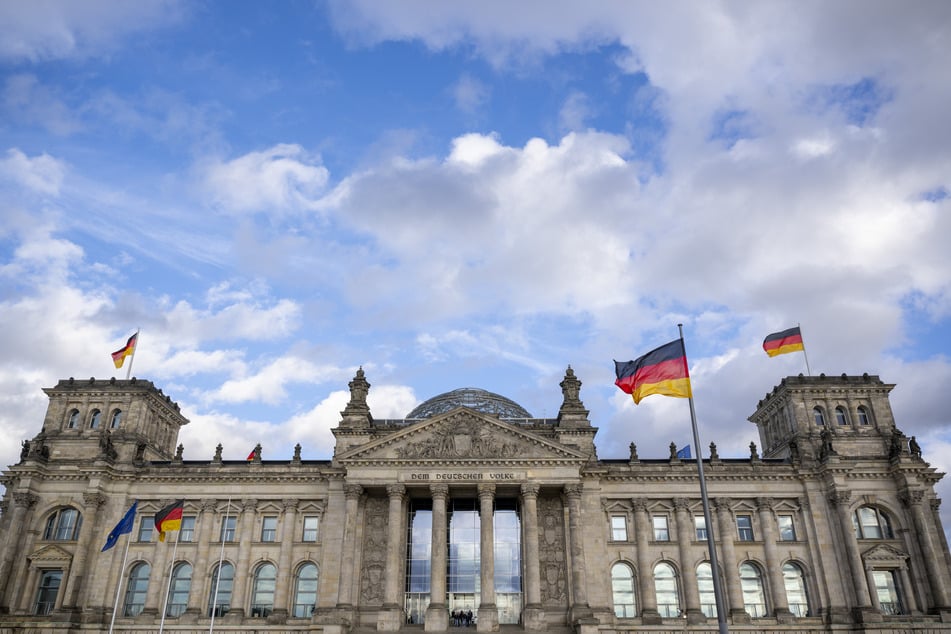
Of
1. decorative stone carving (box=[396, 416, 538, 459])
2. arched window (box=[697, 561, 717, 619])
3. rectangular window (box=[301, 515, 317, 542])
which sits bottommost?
arched window (box=[697, 561, 717, 619])

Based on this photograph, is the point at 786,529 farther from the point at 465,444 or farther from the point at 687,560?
the point at 465,444

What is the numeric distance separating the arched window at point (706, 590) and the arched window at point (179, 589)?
41.4 meters

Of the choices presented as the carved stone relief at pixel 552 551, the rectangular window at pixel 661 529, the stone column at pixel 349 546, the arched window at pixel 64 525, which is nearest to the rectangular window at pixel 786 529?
the rectangular window at pixel 661 529

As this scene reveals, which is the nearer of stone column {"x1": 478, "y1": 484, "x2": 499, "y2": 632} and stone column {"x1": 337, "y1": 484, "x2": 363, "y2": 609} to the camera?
stone column {"x1": 478, "y1": 484, "x2": 499, "y2": 632}

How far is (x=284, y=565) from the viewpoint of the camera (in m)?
57.3

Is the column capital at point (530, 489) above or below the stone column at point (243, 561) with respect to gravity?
above

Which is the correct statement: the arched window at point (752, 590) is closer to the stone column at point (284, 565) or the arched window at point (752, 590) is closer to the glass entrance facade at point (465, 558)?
the glass entrance facade at point (465, 558)

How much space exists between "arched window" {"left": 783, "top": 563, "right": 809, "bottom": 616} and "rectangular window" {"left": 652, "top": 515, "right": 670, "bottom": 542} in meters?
9.71

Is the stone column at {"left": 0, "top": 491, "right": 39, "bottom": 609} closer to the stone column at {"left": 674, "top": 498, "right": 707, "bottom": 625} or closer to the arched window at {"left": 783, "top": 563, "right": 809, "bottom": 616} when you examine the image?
the stone column at {"left": 674, "top": 498, "right": 707, "bottom": 625}

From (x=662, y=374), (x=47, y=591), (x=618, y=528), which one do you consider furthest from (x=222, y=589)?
(x=662, y=374)

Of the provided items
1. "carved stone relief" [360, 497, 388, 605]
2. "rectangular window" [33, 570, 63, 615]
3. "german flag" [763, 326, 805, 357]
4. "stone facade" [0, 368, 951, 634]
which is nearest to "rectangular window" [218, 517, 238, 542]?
"stone facade" [0, 368, 951, 634]

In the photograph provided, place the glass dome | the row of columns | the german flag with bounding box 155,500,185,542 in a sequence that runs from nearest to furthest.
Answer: the german flag with bounding box 155,500,185,542 < the row of columns < the glass dome

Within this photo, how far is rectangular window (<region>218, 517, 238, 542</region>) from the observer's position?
58406mm

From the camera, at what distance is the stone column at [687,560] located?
55.0 metres
